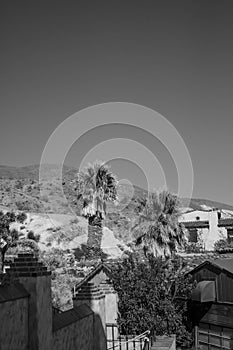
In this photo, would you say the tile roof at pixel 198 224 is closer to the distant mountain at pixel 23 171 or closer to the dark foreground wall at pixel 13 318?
the dark foreground wall at pixel 13 318

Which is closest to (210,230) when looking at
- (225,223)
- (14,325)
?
(225,223)

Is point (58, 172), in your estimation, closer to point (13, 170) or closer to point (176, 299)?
Result: point (13, 170)

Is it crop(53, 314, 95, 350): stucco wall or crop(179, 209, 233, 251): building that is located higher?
crop(179, 209, 233, 251): building

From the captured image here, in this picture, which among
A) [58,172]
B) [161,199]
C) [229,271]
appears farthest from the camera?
[58,172]

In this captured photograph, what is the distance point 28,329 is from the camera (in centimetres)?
773

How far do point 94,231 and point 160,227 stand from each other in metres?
12.6

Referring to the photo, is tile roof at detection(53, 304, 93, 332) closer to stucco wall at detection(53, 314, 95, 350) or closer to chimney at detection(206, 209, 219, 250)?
stucco wall at detection(53, 314, 95, 350)

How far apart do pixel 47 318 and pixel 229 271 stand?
1330cm

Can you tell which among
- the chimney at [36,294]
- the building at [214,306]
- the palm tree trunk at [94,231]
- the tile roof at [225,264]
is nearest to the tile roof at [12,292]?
the chimney at [36,294]

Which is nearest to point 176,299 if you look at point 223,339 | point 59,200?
point 223,339

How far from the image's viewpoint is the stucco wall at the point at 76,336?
353 inches

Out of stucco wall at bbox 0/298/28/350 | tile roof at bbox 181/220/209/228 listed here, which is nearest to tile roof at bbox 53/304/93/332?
stucco wall at bbox 0/298/28/350

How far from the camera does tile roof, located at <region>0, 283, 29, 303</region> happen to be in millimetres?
6974

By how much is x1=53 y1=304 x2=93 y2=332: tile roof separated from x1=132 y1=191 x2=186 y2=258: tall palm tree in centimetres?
1949
